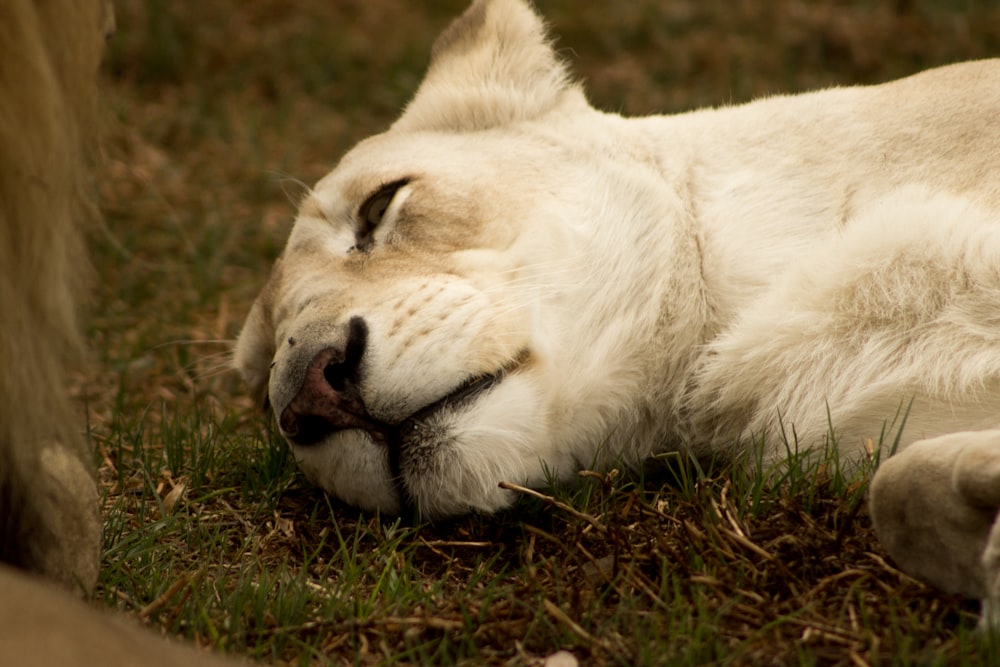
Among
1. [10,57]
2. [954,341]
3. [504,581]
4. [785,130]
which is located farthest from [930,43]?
[10,57]

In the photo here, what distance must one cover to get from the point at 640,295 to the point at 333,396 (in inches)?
34.0

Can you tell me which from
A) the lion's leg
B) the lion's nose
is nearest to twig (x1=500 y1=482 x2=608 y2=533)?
the lion's nose

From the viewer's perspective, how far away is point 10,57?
2141mm

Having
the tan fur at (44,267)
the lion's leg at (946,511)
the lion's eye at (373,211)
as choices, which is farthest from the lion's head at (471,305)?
the lion's leg at (946,511)

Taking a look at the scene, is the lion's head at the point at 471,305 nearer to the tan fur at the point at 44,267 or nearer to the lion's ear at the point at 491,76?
the lion's ear at the point at 491,76

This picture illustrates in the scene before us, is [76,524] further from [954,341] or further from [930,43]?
[930,43]

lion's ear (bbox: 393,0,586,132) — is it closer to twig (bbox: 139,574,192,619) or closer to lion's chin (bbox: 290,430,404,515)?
lion's chin (bbox: 290,430,404,515)

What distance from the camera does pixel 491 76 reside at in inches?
148

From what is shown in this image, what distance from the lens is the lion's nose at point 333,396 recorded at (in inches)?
108

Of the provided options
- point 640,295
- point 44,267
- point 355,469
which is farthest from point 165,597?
point 640,295

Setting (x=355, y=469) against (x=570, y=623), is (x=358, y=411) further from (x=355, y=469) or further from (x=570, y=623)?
(x=570, y=623)

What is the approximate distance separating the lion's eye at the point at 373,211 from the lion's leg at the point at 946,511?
1517 millimetres

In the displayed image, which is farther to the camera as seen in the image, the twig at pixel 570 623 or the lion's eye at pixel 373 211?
the lion's eye at pixel 373 211

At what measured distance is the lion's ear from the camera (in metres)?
3.69
